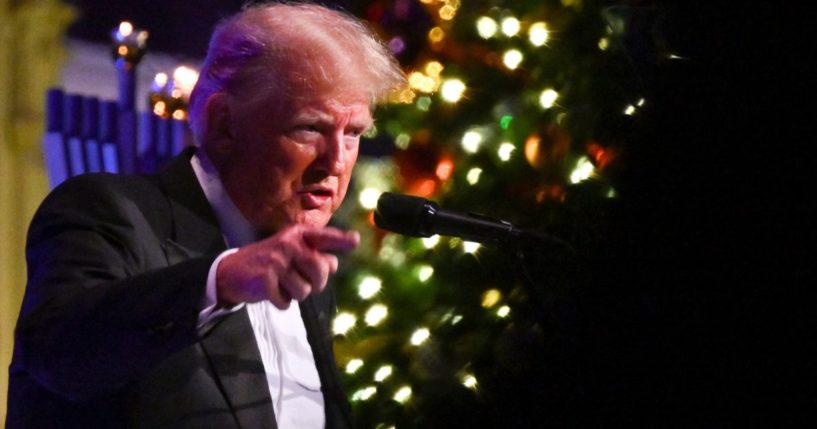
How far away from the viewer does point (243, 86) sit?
162cm

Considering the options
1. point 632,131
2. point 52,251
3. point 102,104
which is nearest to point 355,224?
point 632,131

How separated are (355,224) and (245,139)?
0.41m

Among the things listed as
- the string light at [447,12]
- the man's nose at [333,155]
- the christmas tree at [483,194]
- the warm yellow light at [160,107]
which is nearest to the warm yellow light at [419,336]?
the christmas tree at [483,194]

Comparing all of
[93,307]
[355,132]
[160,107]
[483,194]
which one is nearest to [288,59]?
[355,132]

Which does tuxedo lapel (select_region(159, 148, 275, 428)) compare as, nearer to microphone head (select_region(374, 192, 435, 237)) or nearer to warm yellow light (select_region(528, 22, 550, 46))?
microphone head (select_region(374, 192, 435, 237))

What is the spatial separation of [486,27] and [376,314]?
23.3 inches

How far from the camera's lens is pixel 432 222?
1.28 metres

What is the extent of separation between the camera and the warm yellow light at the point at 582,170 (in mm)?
1508

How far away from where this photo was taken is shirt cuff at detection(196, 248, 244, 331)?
1090 mm

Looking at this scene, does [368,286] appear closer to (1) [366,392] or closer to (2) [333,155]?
(1) [366,392]

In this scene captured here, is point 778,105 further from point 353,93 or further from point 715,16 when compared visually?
point 353,93

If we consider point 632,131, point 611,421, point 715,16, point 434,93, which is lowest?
point 611,421

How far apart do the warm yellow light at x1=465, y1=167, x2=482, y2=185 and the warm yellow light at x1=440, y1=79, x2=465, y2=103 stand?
0.47ft

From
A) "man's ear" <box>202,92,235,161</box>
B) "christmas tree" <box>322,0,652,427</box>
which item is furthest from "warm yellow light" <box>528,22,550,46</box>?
"man's ear" <box>202,92,235,161</box>
